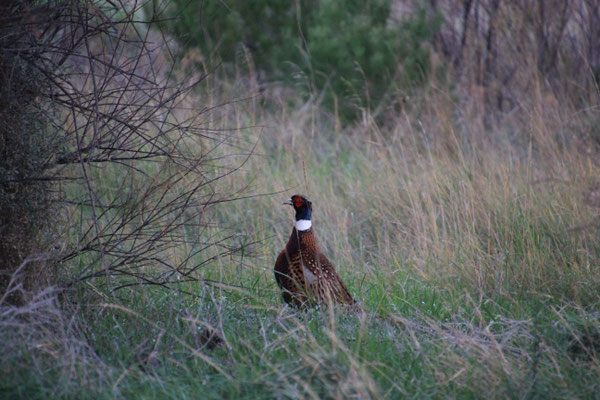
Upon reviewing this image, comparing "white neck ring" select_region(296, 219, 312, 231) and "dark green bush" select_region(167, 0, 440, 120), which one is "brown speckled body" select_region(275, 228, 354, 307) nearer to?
"white neck ring" select_region(296, 219, 312, 231)

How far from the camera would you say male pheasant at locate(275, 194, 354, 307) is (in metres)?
3.60

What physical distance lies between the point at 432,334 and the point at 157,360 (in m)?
1.35

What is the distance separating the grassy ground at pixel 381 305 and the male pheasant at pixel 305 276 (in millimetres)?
128

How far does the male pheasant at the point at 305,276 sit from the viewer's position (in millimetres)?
3596

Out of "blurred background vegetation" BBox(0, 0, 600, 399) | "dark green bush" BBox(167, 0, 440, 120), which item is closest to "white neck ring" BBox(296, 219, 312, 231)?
"blurred background vegetation" BBox(0, 0, 600, 399)

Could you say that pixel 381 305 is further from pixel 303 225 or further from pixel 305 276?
pixel 303 225

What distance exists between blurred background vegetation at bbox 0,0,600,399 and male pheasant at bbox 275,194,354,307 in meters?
0.15

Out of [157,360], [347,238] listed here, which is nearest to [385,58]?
[347,238]

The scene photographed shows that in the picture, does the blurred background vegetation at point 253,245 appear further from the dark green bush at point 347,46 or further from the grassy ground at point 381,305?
the dark green bush at point 347,46

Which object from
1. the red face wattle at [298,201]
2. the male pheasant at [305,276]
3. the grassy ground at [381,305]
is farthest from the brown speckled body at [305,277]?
the red face wattle at [298,201]

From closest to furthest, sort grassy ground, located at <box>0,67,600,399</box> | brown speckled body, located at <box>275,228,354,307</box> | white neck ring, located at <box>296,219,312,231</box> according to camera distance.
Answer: grassy ground, located at <box>0,67,600,399</box> < brown speckled body, located at <box>275,228,354,307</box> < white neck ring, located at <box>296,219,312,231</box>

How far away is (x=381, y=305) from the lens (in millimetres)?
3660

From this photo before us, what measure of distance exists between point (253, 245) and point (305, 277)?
1304mm

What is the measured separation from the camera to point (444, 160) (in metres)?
5.48
